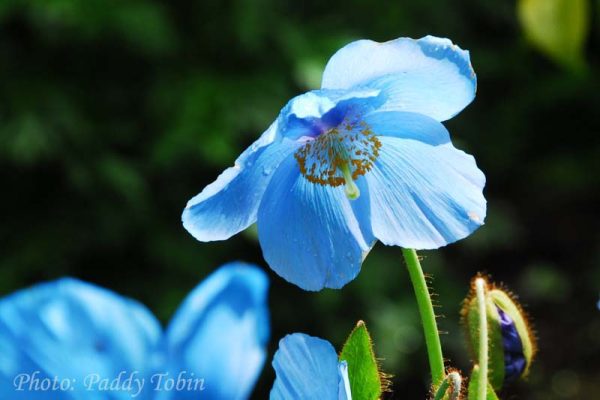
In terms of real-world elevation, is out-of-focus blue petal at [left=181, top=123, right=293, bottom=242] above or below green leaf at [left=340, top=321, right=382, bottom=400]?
above

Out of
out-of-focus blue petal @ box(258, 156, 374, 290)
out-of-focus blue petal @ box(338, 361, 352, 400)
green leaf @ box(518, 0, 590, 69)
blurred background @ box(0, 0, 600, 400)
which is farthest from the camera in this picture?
blurred background @ box(0, 0, 600, 400)

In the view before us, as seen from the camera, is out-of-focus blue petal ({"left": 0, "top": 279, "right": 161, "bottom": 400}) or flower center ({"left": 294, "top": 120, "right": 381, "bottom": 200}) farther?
flower center ({"left": 294, "top": 120, "right": 381, "bottom": 200})

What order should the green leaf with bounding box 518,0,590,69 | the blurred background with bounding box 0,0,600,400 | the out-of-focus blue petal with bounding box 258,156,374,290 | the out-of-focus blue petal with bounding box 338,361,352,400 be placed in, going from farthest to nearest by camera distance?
the blurred background with bounding box 0,0,600,400 < the green leaf with bounding box 518,0,590,69 < the out-of-focus blue petal with bounding box 258,156,374,290 < the out-of-focus blue petal with bounding box 338,361,352,400

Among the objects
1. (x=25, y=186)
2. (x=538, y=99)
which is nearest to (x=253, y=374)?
(x=25, y=186)

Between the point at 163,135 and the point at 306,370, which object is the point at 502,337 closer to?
the point at 306,370

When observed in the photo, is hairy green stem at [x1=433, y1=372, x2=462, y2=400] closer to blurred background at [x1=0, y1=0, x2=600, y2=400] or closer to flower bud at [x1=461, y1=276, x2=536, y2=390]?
flower bud at [x1=461, y1=276, x2=536, y2=390]

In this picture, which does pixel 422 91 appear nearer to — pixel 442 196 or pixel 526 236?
pixel 442 196

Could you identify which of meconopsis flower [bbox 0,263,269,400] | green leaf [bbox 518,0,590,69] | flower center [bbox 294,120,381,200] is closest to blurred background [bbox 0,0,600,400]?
green leaf [bbox 518,0,590,69]

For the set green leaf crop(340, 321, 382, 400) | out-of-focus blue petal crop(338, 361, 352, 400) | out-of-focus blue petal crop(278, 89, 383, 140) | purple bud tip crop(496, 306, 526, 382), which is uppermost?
out-of-focus blue petal crop(278, 89, 383, 140)
